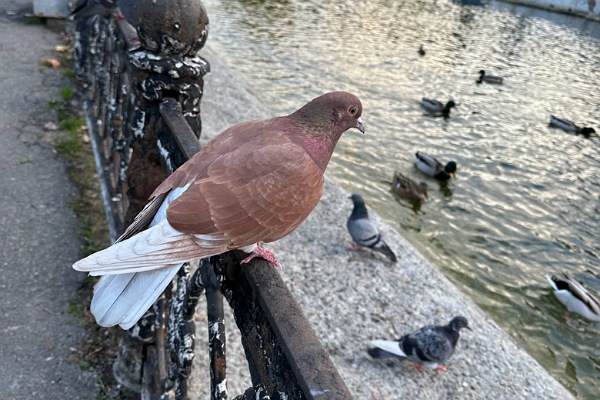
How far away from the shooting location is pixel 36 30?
880 cm

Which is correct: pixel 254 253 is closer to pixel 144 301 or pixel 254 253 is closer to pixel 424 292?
pixel 144 301

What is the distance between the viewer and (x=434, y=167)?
30.2 feet

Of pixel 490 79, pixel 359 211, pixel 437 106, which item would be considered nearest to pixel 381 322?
pixel 359 211

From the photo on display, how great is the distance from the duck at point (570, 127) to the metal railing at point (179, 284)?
11.4 m

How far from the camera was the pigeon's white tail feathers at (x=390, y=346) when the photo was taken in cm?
404

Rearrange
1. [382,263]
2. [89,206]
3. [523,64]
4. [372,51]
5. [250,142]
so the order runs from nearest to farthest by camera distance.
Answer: [250,142] → [89,206] → [382,263] → [372,51] → [523,64]

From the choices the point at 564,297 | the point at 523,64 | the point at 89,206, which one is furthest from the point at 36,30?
the point at 523,64

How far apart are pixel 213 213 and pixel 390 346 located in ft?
9.76

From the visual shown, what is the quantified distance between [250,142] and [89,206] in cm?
286

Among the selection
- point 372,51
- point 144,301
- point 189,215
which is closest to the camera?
point 144,301

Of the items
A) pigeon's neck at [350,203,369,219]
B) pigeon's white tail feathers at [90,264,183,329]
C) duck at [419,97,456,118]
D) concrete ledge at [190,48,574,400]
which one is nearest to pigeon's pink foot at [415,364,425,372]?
concrete ledge at [190,48,574,400]

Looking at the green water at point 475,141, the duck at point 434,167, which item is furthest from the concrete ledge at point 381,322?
the duck at point 434,167

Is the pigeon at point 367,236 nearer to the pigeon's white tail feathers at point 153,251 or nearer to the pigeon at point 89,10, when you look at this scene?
the pigeon at point 89,10

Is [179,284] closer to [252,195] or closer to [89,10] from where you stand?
[252,195]
